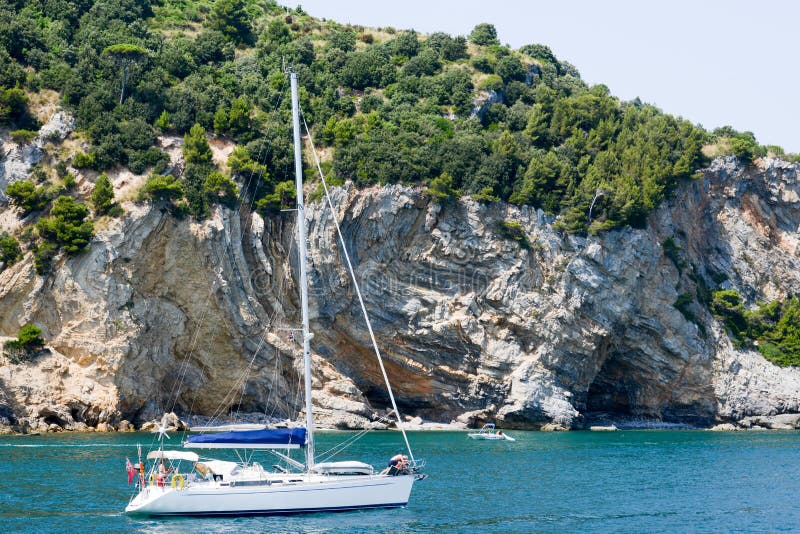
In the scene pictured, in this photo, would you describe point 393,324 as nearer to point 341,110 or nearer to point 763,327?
point 341,110

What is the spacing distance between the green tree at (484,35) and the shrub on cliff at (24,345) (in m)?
52.8

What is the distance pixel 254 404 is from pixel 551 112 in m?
33.0

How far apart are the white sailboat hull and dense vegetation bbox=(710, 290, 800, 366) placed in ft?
148

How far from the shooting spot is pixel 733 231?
72188 mm

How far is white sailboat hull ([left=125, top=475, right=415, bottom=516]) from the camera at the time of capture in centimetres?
2802

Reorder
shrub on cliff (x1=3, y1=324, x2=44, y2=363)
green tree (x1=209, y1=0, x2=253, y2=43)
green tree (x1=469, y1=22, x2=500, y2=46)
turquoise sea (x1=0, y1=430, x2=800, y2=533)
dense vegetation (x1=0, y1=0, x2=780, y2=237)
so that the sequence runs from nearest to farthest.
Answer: turquoise sea (x1=0, y1=430, x2=800, y2=533), shrub on cliff (x1=3, y1=324, x2=44, y2=363), dense vegetation (x1=0, y1=0, x2=780, y2=237), green tree (x1=209, y1=0, x2=253, y2=43), green tree (x1=469, y1=22, x2=500, y2=46)

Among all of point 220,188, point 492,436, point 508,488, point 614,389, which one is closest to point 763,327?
point 614,389

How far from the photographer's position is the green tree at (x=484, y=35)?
88.8 metres

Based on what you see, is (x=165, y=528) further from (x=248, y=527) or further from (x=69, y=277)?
(x=69, y=277)

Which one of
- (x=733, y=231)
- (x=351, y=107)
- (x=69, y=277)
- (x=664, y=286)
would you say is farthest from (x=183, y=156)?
(x=733, y=231)

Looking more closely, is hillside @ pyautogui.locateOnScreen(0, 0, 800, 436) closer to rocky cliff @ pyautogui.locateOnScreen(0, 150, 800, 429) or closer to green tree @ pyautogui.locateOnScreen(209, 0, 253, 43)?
rocky cliff @ pyautogui.locateOnScreen(0, 150, 800, 429)

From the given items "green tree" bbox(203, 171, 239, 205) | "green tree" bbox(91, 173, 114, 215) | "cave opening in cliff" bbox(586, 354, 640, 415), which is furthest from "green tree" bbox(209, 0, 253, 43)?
"cave opening in cliff" bbox(586, 354, 640, 415)

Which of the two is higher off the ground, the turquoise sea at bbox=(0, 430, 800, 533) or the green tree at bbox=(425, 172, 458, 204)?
the green tree at bbox=(425, 172, 458, 204)

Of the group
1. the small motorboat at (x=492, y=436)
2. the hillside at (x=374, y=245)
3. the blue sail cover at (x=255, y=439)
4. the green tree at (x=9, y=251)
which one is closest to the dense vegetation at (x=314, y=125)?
the green tree at (x=9, y=251)
